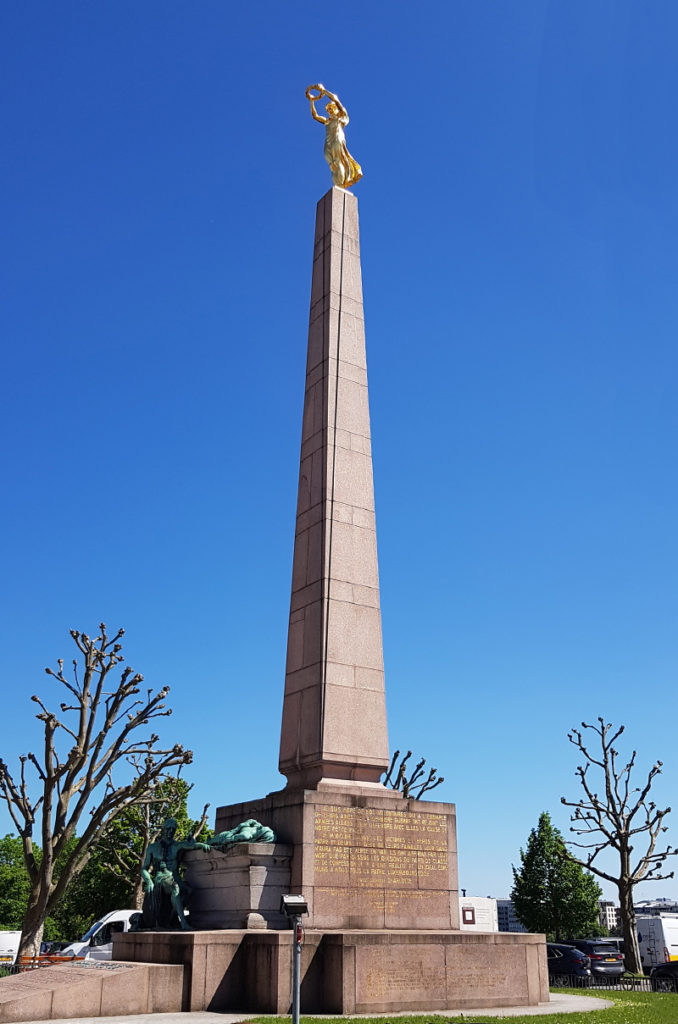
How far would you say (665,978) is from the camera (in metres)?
28.4

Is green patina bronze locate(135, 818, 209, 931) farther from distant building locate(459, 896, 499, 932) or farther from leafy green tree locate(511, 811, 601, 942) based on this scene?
leafy green tree locate(511, 811, 601, 942)

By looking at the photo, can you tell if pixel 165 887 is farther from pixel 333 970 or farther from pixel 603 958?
pixel 603 958

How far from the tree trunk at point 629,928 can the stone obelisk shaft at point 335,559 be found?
2493 cm

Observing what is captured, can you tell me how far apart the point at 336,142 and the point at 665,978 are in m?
26.9

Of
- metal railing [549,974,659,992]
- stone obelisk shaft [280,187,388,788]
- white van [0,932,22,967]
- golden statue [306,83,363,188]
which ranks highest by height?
golden statue [306,83,363,188]

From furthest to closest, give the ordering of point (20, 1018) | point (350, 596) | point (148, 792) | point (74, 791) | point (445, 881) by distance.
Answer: point (148, 792) → point (74, 791) → point (350, 596) → point (445, 881) → point (20, 1018)

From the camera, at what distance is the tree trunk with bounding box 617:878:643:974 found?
35.9 meters

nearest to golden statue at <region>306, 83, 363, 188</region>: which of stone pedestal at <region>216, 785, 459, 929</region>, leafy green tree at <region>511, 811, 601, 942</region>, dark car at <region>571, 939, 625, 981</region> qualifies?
stone pedestal at <region>216, 785, 459, 929</region>

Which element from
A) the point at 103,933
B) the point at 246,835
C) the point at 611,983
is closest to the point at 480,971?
the point at 246,835

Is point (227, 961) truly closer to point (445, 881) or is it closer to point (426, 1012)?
point (426, 1012)

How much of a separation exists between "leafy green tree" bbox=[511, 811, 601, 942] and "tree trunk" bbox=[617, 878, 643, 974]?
21.0 m

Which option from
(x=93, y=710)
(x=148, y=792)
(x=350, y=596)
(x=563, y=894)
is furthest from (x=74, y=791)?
(x=563, y=894)

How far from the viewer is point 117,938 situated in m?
16.3

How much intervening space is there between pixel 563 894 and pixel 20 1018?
53.6 metres
